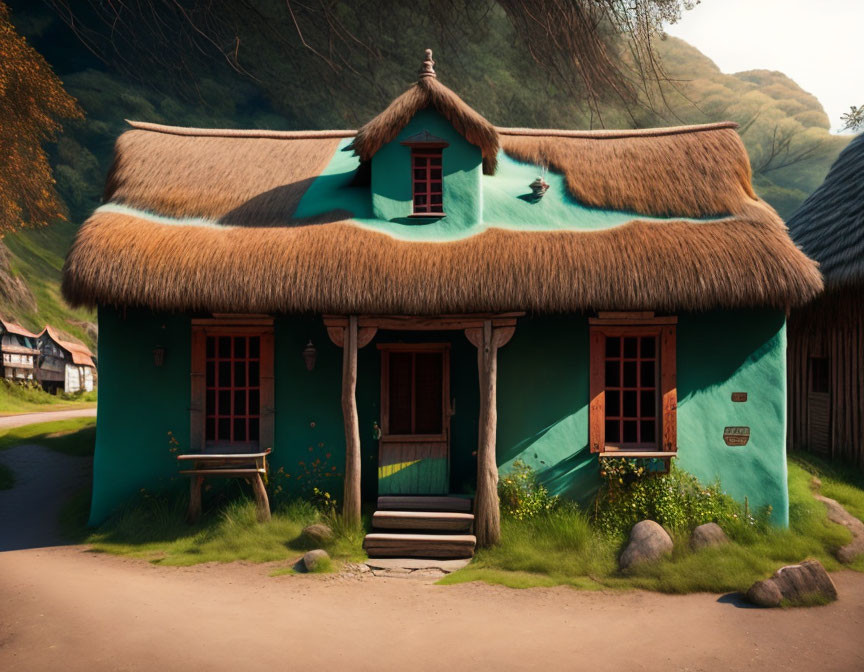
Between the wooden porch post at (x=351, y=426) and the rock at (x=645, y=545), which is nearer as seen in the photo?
the rock at (x=645, y=545)

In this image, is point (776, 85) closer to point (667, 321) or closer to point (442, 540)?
point (667, 321)

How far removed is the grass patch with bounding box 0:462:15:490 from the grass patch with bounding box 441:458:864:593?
750 centimetres

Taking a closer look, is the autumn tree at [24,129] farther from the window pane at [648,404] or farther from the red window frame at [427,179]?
the window pane at [648,404]

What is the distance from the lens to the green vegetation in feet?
55.9

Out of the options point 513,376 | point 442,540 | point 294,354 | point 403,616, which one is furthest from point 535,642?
point 294,354

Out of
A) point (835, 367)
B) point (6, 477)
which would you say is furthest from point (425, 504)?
point (835, 367)

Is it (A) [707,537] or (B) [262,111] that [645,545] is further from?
(B) [262,111]

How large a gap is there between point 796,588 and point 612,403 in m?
3.07

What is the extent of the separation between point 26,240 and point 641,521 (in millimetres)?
26865

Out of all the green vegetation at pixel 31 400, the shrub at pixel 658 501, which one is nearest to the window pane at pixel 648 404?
the shrub at pixel 658 501

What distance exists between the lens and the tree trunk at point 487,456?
714 cm

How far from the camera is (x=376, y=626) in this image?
5328 millimetres

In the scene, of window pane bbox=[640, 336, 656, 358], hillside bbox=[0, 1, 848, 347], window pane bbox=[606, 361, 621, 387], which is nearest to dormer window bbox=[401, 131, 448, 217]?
window pane bbox=[606, 361, 621, 387]

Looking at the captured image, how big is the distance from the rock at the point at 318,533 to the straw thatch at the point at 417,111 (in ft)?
15.9
